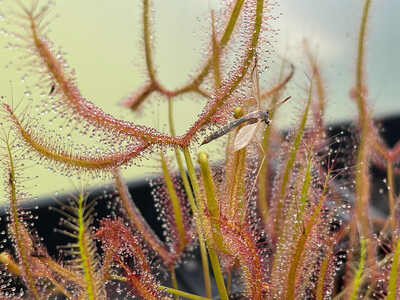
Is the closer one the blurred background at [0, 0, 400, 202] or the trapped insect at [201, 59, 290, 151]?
the trapped insect at [201, 59, 290, 151]

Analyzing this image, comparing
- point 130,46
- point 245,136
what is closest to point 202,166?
point 245,136

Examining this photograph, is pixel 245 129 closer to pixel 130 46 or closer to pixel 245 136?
pixel 245 136

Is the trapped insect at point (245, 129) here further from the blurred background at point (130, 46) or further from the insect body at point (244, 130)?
the blurred background at point (130, 46)

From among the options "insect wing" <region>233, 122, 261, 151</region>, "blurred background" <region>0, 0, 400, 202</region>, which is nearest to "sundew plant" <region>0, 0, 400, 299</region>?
"insect wing" <region>233, 122, 261, 151</region>

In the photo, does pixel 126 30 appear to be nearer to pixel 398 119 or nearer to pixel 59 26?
pixel 59 26

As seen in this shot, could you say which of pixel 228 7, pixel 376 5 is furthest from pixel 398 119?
pixel 228 7

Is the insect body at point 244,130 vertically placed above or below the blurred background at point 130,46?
below

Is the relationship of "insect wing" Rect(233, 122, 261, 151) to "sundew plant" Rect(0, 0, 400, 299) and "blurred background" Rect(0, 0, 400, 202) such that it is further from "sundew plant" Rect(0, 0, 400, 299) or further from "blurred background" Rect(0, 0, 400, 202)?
"blurred background" Rect(0, 0, 400, 202)

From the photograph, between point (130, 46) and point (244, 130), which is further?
point (130, 46)

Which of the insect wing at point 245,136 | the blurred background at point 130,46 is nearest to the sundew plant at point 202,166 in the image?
the insect wing at point 245,136

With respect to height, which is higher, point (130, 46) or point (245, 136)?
point (130, 46)

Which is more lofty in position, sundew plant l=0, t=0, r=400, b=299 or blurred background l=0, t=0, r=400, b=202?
blurred background l=0, t=0, r=400, b=202
